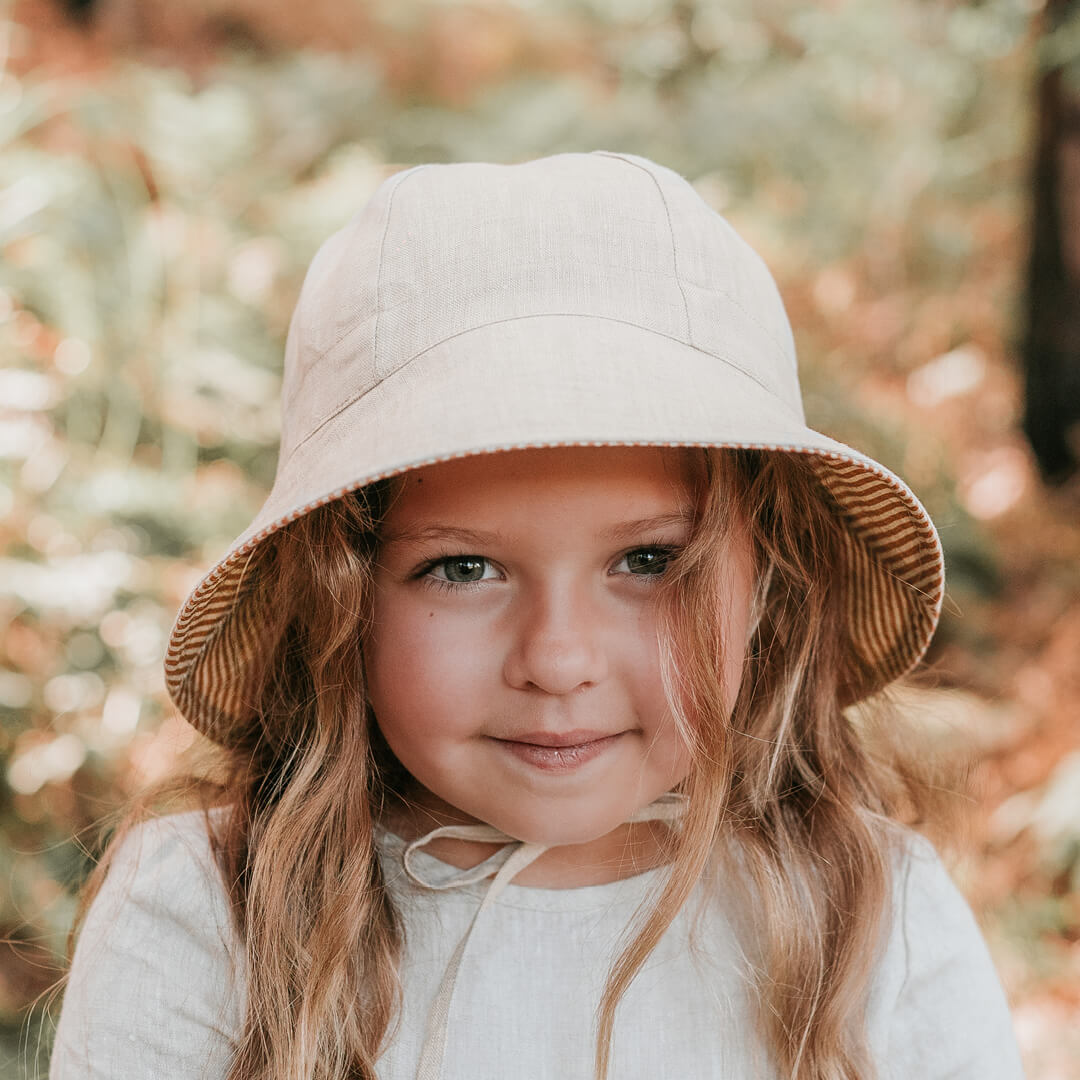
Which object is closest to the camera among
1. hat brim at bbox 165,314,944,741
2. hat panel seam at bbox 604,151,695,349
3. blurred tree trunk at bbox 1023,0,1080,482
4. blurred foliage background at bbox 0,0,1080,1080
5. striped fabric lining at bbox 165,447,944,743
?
hat brim at bbox 165,314,944,741

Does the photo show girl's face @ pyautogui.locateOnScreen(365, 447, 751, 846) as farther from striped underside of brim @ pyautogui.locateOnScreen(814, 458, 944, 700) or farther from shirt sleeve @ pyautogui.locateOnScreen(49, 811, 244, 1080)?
shirt sleeve @ pyautogui.locateOnScreen(49, 811, 244, 1080)

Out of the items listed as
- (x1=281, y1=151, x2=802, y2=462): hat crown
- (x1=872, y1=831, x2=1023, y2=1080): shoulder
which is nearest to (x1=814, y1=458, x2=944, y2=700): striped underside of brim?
(x1=281, y1=151, x2=802, y2=462): hat crown

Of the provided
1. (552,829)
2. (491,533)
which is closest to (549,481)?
(491,533)

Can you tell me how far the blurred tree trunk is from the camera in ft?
11.8

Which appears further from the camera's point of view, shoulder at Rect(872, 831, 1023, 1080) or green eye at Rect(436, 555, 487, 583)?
shoulder at Rect(872, 831, 1023, 1080)

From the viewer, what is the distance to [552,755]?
41.3 inches

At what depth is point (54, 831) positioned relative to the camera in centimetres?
214

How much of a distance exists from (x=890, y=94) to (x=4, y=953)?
367 cm

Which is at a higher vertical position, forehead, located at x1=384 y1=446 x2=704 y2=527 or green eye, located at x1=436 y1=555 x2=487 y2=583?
forehead, located at x1=384 y1=446 x2=704 y2=527

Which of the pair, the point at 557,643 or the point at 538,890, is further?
the point at 538,890

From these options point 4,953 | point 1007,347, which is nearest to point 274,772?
point 4,953

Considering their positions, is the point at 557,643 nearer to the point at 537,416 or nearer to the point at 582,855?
the point at 537,416

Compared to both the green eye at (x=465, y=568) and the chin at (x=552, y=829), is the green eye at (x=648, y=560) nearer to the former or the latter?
the green eye at (x=465, y=568)

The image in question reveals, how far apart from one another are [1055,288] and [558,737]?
327cm
